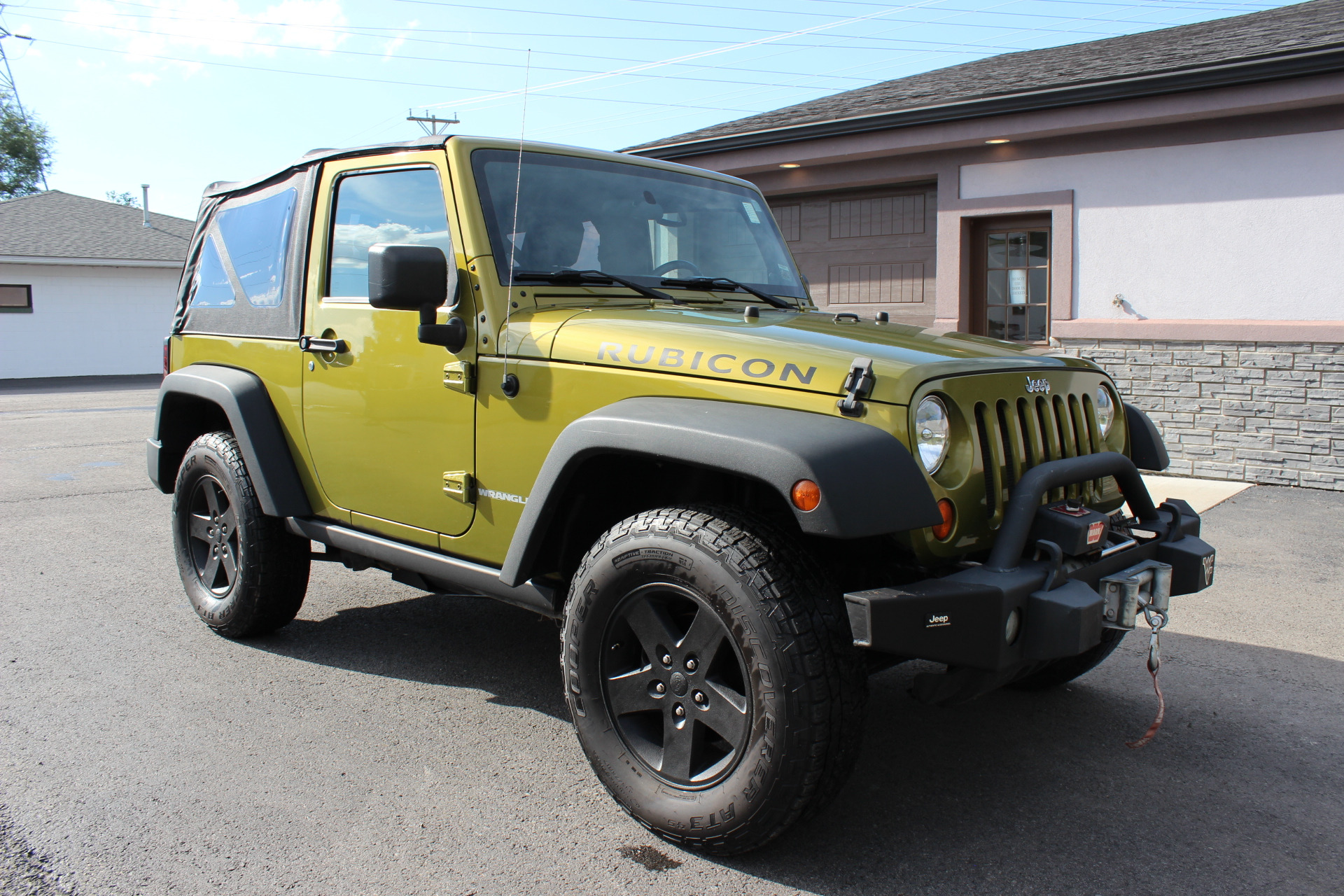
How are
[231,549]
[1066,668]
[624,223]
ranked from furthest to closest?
[231,549]
[1066,668]
[624,223]

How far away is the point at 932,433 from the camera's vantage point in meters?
2.62

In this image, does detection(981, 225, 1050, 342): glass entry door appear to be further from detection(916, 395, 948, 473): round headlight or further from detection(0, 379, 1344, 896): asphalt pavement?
detection(916, 395, 948, 473): round headlight

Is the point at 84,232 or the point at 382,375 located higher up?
the point at 84,232

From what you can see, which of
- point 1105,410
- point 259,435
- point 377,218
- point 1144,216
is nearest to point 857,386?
point 1105,410

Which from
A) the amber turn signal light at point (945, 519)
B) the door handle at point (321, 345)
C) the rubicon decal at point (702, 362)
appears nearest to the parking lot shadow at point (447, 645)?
the door handle at point (321, 345)

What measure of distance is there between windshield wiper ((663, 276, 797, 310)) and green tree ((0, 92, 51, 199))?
52981mm

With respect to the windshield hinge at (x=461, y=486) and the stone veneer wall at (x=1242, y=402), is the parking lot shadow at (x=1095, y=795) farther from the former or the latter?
the stone veneer wall at (x=1242, y=402)

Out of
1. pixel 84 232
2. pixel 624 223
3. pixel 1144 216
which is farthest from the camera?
pixel 84 232

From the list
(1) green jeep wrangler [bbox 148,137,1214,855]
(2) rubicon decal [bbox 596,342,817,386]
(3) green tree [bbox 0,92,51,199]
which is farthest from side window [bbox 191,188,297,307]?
(3) green tree [bbox 0,92,51,199]

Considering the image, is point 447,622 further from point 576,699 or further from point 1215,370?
point 1215,370

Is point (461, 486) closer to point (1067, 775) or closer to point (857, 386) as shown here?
point (857, 386)

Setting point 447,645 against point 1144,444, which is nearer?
point 1144,444

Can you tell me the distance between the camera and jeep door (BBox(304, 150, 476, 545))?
134 inches

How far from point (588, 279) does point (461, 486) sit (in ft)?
2.72
